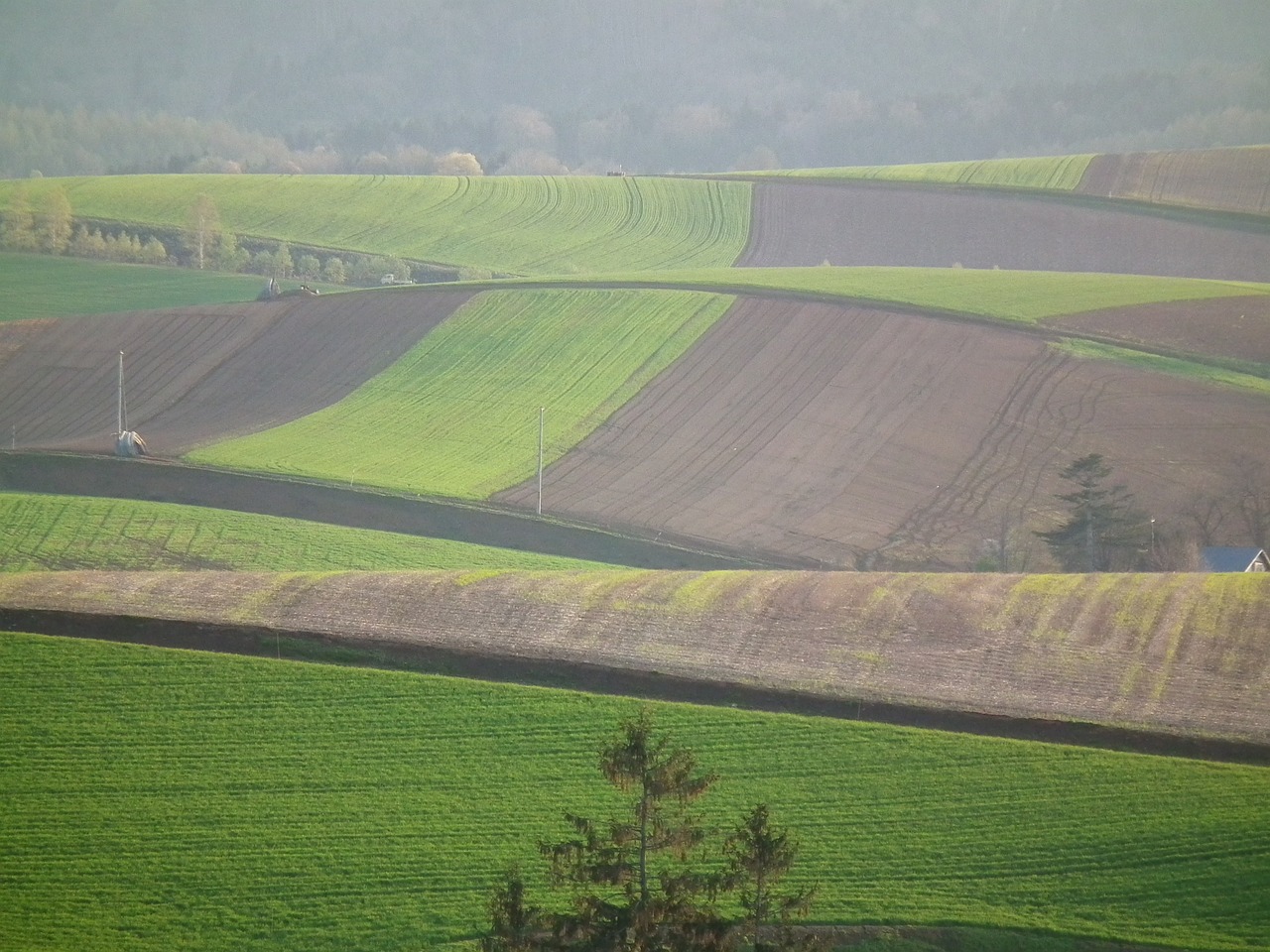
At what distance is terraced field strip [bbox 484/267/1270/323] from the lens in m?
59.5

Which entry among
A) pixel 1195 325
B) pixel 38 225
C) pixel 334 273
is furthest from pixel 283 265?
pixel 1195 325

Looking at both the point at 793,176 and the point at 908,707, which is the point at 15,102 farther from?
the point at 908,707

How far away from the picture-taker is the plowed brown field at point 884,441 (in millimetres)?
42188

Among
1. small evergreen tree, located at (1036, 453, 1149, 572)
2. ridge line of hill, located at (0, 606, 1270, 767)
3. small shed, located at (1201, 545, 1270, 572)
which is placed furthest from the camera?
small evergreen tree, located at (1036, 453, 1149, 572)

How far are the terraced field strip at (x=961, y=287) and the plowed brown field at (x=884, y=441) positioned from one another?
12.7ft

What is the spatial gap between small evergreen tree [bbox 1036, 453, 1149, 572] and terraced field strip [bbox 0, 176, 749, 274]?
46405mm

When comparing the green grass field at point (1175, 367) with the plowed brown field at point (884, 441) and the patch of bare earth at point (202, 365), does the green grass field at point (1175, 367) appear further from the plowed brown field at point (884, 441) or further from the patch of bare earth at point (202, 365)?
the patch of bare earth at point (202, 365)

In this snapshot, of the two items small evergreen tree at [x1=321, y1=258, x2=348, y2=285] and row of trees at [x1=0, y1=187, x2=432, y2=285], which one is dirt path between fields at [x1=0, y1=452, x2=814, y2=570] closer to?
small evergreen tree at [x1=321, y1=258, x2=348, y2=285]

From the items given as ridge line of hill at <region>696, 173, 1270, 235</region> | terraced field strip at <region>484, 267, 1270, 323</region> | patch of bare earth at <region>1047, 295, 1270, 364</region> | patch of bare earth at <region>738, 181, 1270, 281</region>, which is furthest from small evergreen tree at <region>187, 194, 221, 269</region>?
patch of bare earth at <region>1047, 295, 1270, 364</region>

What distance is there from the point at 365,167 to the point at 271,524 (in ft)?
331

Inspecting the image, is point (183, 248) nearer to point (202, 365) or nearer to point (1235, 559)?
point (202, 365)

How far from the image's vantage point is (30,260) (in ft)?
257

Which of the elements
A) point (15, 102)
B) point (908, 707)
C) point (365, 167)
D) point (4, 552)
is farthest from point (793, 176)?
point (15, 102)

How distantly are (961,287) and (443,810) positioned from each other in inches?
1844
